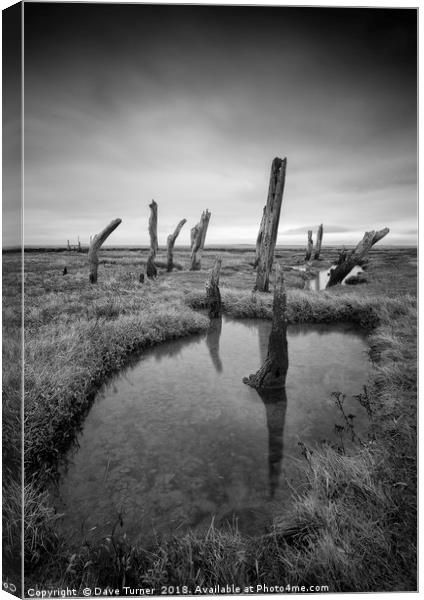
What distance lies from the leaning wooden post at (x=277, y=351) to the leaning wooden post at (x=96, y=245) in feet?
38.9

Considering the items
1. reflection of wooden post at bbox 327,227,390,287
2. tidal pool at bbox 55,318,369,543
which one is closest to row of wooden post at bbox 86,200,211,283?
tidal pool at bbox 55,318,369,543

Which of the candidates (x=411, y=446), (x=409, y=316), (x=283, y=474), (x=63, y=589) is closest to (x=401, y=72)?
(x=411, y=446)

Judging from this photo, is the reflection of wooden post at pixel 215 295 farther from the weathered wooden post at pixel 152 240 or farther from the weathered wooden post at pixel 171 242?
the weathered wooden post at pixel 171 242

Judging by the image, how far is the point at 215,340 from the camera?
9.32m

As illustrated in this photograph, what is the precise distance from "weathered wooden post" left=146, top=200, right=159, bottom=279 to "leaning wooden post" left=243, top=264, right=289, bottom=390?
15082mm

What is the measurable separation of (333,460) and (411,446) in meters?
0.82

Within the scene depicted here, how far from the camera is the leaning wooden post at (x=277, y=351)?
18.4 ft

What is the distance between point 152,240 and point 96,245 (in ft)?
18.0

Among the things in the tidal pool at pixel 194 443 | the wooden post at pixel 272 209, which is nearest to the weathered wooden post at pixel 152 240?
the wooden post at pixel 272 209

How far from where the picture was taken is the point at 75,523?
2943 millimetres

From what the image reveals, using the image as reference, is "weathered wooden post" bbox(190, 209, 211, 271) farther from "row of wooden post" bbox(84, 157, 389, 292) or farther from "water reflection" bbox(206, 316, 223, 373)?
"water reflection" bbox(206, 316, 223, 373)

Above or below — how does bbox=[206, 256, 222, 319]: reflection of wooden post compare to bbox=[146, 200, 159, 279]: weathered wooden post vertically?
below

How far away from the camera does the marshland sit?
2.34m

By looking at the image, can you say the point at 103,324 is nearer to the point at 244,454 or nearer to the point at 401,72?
the point at 244,454
